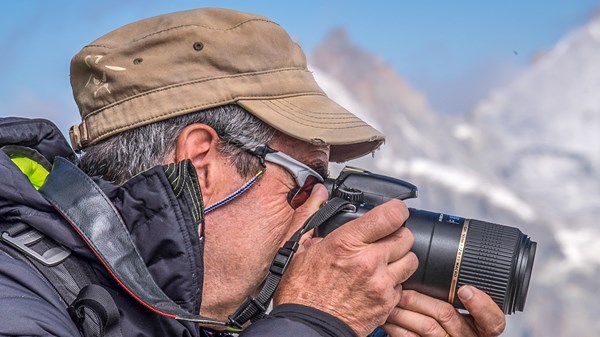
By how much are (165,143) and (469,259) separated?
924mm

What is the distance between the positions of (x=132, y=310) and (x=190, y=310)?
16 cm

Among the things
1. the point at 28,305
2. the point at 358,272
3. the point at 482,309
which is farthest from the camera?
→ the point at 482,309

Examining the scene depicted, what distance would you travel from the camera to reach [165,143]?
244 cm

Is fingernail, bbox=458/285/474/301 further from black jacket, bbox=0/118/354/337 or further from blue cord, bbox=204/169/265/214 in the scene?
blue cord, bbox=204/169/265/214

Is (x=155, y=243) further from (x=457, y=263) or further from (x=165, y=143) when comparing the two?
(x=457, y=263)

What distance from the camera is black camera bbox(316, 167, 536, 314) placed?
2361 mm

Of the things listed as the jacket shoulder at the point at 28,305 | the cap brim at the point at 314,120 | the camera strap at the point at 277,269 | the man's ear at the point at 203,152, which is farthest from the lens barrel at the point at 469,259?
the jacket shoulder at the point at 28,305

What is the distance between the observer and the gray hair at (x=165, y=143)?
2.44 meters

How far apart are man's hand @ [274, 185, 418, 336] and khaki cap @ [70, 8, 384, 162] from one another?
1.11 ft

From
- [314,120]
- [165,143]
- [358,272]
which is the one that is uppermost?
[314,120]

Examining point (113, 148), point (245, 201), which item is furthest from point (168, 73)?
point (245, 201)

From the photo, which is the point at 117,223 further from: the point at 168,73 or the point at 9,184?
the point at 168,73

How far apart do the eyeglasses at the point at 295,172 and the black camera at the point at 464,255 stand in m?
0.21

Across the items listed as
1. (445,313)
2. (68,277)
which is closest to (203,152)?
(68,277)
